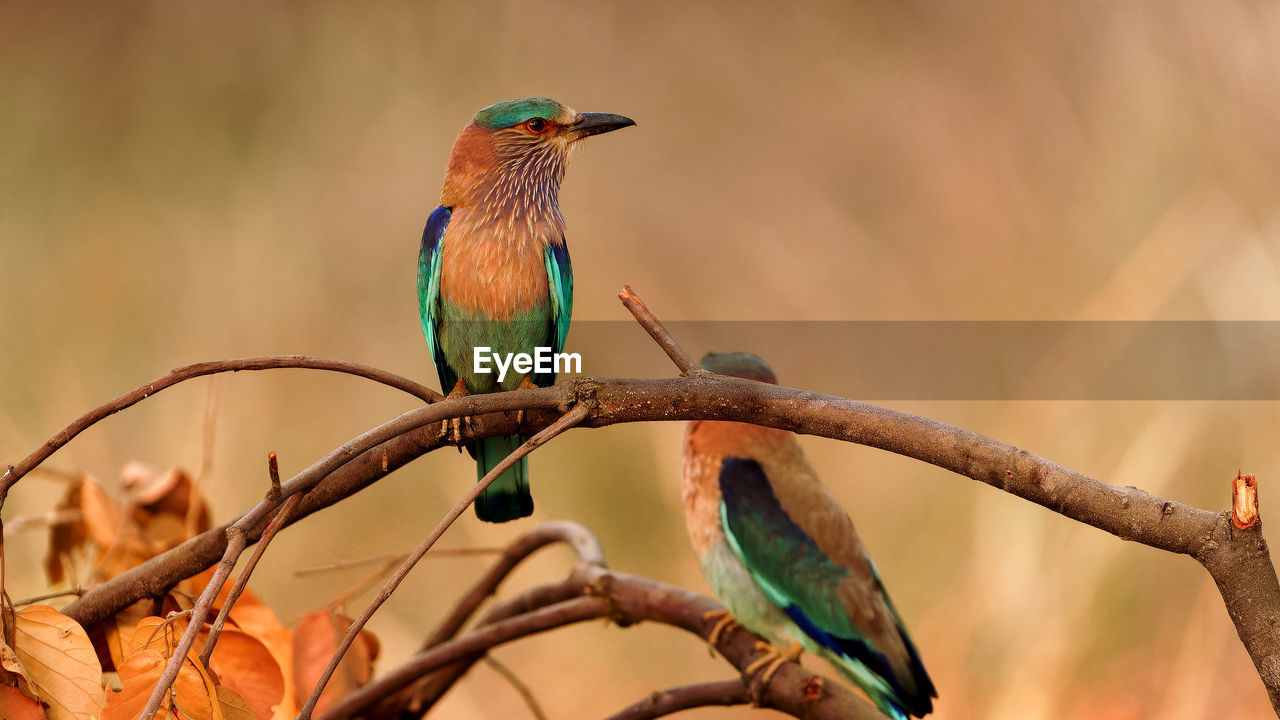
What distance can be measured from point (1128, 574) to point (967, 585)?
11.0 inches

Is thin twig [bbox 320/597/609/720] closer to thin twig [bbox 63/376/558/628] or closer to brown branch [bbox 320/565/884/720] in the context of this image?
brown branch [bbox 320/565/884/720]

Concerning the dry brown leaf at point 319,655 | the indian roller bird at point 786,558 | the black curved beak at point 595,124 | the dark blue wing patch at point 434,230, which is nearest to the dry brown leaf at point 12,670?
the dry brown leaf at point 319,655

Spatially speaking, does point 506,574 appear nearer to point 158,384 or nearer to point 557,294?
point 557,294

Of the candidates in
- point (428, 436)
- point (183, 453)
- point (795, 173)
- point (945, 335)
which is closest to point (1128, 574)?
point (945, 335)

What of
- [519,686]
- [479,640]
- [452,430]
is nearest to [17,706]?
[452,430]

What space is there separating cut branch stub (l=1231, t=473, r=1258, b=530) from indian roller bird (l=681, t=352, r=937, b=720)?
0.84 m

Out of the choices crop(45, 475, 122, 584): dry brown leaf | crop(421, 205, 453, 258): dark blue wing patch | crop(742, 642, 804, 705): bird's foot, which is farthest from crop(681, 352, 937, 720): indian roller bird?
crop(45, 475, 122, 584): dry brown leaf

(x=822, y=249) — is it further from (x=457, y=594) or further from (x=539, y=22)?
(x=457, y=594)

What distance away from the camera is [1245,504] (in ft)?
1.98

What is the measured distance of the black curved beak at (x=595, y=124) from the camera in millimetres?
1085

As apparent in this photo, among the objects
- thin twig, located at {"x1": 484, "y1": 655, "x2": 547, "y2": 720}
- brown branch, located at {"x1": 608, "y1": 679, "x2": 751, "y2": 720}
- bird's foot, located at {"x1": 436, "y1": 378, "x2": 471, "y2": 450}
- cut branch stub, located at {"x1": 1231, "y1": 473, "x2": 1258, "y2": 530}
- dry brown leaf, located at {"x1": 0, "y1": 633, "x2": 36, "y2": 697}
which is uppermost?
cut branch stub, located at {"x1": 1231, "y1": 473, "x2": 1258, "y2": 530}

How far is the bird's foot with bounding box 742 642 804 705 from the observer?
1.00 meters

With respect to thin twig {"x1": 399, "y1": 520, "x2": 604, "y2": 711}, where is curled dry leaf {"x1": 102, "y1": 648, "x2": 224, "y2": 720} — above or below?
below

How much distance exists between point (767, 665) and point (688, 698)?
0.26 meters
